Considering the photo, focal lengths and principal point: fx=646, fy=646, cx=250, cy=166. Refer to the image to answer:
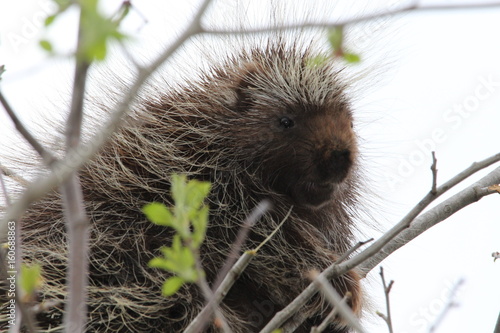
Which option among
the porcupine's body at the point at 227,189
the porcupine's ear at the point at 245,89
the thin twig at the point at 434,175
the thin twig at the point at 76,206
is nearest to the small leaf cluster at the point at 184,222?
the thin twig at the point at 76,206

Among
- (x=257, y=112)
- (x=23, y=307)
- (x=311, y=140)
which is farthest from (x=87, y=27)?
(x=257, y=112)

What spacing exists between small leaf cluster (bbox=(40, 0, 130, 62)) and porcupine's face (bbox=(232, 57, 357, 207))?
1.55 m

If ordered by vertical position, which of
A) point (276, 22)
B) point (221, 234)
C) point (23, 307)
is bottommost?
point (23, 307)

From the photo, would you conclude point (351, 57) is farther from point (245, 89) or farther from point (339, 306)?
point (245, 89)

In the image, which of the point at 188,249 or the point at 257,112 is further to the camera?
the point at 257,112

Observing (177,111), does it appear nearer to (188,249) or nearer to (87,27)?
(188,249)

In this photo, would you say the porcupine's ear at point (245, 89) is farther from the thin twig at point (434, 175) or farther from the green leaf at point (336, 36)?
the green leaf at point (336, 36)

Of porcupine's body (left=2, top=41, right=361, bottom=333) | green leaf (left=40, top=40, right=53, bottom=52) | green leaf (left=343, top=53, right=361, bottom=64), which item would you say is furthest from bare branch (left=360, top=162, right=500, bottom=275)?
green leaf (left=40, top=40, right=53, bottom=52)

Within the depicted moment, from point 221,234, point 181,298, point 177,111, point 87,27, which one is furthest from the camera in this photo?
point 177,111

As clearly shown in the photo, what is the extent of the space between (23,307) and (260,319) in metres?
1.51

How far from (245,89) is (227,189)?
Result: 0.47 metres

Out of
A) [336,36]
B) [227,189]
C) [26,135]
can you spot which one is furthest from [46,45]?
[227,189]

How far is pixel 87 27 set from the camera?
111 centimetres

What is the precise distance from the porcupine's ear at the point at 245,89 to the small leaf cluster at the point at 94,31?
1791 mm
